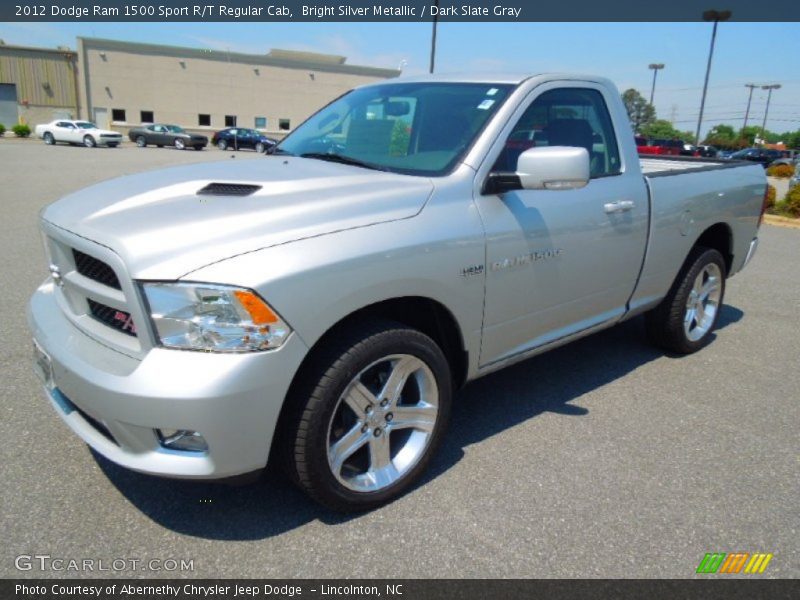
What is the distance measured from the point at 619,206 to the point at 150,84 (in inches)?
2225

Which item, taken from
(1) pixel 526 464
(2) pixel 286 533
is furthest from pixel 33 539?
(1) pixel 526 464

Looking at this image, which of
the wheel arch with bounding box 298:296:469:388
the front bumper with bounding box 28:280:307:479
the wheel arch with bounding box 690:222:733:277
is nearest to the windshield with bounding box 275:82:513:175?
the wheel arch with bounding box 298:296:469:388

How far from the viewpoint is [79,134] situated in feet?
124

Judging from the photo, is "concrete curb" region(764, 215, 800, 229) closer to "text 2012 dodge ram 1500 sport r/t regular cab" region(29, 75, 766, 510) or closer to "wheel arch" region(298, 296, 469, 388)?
"text 2012 dodge ram 1500 sport r/t regular cab" region(29, 75, 766, 510)

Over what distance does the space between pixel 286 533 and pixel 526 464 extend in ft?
4.11

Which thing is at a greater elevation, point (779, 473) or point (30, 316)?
point (30, 316)

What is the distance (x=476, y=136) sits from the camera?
3025 millimetres

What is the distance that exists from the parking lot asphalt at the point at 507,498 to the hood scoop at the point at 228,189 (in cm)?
133

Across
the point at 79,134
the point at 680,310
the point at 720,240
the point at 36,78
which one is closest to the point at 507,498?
the point at 680,310

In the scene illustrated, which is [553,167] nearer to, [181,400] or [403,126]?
[403,126]

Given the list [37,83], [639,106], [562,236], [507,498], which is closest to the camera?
[507,498]

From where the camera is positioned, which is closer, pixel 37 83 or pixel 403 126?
pixel 403 126

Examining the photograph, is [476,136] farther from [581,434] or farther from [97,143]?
[97,143]

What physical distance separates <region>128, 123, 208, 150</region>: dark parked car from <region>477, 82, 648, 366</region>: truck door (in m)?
38.7
